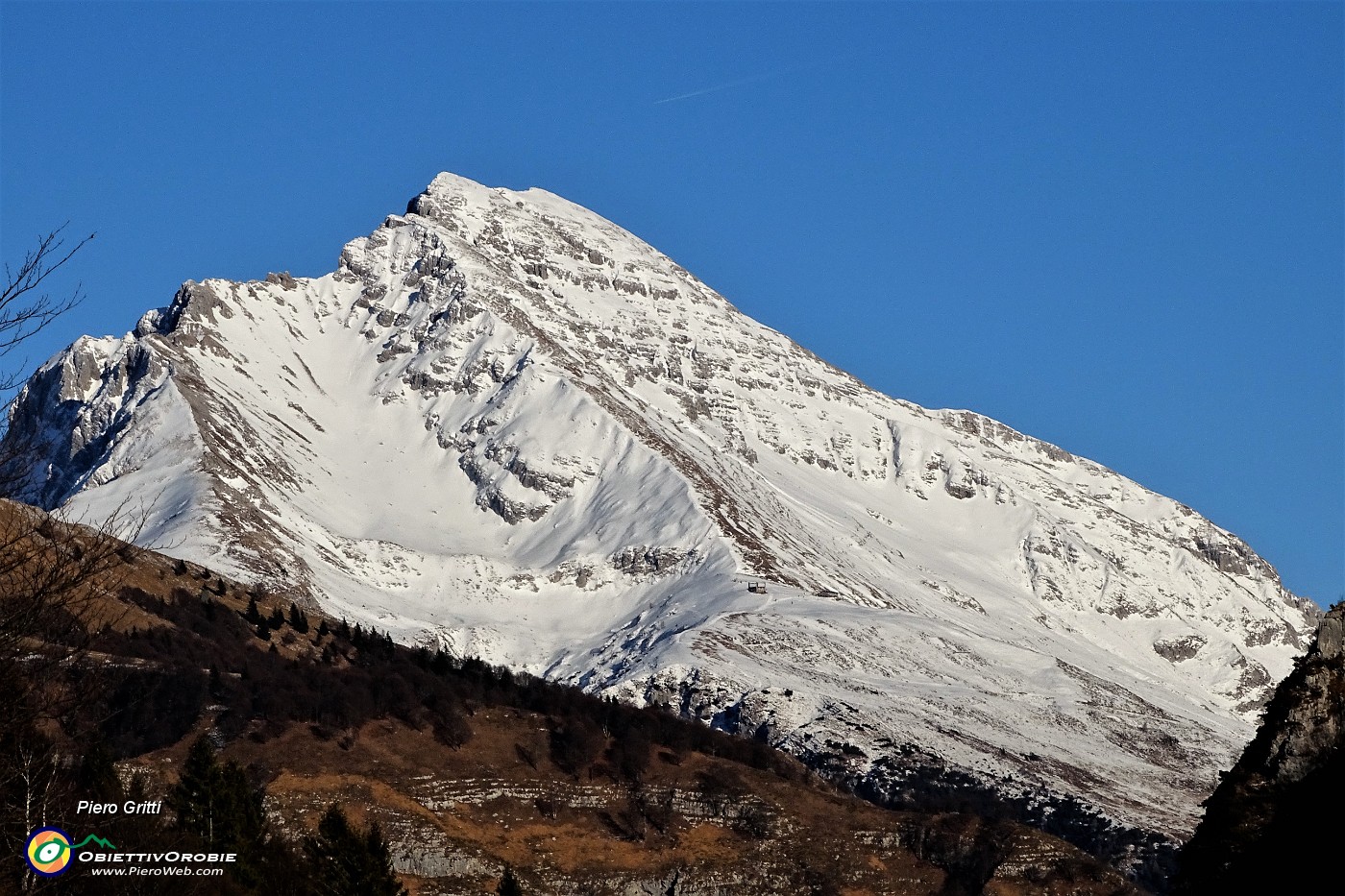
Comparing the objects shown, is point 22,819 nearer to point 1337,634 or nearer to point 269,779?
point 1337,634

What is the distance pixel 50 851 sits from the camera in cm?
3691

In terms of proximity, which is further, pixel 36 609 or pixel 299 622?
pixel 299 622

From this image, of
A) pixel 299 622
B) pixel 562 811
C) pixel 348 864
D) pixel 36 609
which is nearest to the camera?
pixel 36 609

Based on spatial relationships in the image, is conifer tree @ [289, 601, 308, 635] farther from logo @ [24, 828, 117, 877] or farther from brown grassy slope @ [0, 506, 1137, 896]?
logo @ [24, 828, 117, 877]

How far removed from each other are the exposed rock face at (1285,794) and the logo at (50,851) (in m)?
22.0

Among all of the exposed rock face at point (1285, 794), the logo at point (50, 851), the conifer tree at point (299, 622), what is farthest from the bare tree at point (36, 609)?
the conifer tree at point (299, 622)

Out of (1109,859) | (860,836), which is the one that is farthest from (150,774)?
(1109,859)

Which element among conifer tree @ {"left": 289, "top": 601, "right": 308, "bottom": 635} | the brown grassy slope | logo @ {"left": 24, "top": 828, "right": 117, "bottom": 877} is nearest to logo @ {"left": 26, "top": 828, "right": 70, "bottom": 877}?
logo @ {"left": 24, "top": 828, "right": 117, "bottom": 877}

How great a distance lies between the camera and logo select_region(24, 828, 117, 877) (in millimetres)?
35750

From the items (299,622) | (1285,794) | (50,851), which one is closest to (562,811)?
(299,622)

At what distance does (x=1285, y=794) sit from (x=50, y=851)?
2411 cm

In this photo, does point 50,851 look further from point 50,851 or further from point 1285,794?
point 1285,794

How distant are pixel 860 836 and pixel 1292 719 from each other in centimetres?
8929

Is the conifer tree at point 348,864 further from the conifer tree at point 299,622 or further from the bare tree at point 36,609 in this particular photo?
the conifer tree at point 299,622
